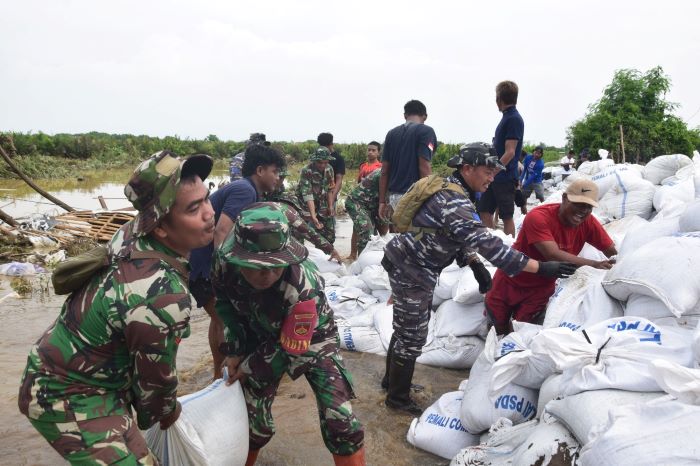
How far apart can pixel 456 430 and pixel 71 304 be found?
5.80 feet

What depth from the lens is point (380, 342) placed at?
3652 millimetres

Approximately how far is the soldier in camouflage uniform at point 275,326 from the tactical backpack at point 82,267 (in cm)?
32

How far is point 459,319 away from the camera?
338 cm

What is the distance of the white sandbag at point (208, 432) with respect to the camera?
5.35 feet

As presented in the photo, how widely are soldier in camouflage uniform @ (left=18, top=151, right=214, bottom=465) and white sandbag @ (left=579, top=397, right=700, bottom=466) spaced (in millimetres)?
1164

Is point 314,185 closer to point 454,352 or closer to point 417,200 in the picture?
point 454,352

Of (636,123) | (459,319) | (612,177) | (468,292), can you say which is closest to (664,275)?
(468,292)

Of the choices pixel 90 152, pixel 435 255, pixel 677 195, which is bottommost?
pixel 435 255

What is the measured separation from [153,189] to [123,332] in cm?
36

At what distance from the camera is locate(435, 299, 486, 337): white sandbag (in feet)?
10.9

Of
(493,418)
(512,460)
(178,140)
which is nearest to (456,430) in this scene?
(493,418)

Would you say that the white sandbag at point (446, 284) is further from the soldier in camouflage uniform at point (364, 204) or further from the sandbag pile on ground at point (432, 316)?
the soldier in camouflage uniform at point (364, 204)

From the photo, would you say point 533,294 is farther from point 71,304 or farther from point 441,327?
point 71,304

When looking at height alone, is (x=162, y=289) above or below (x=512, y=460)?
above
